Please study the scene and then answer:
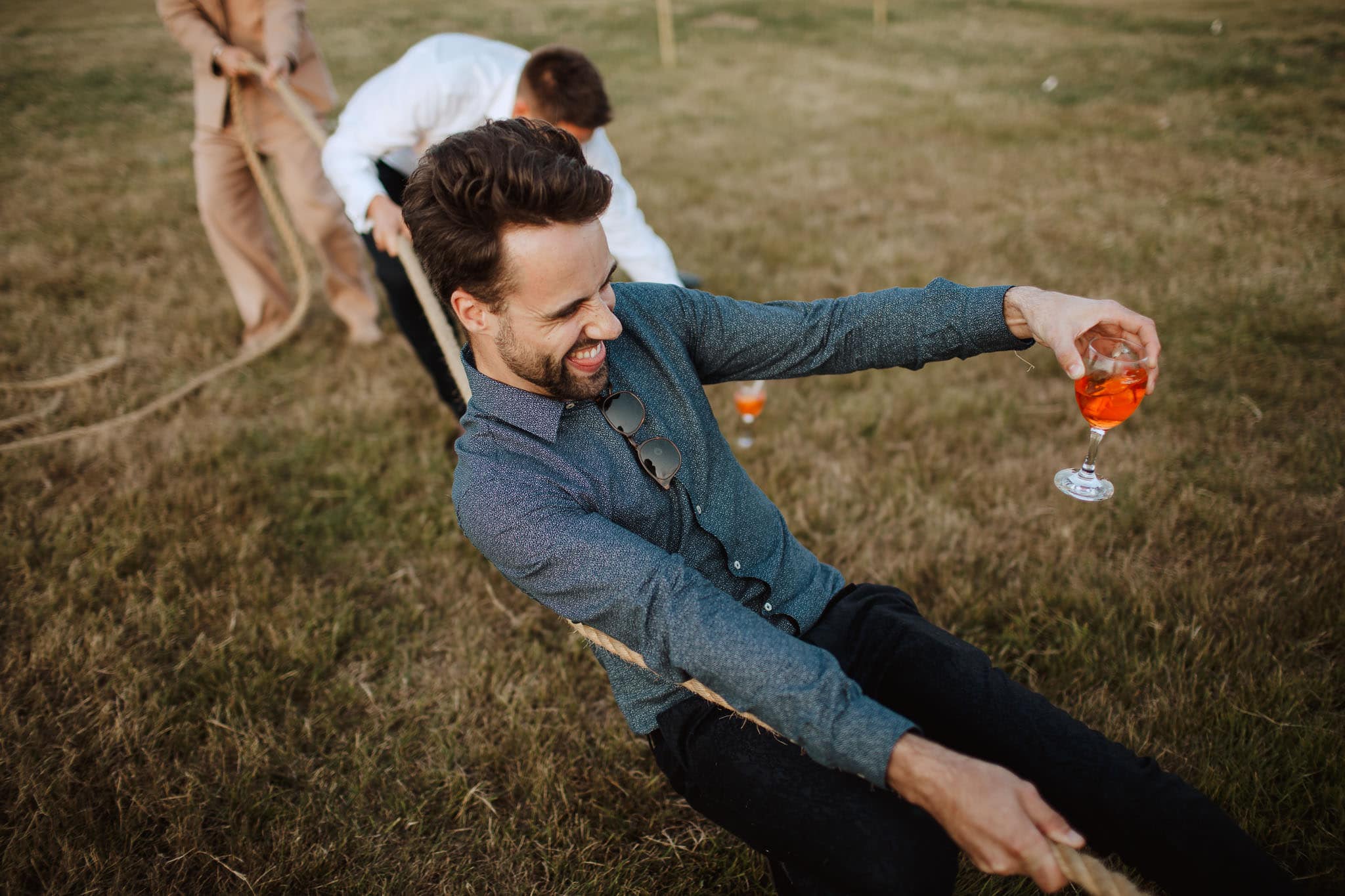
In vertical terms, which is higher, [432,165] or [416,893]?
[432,165]

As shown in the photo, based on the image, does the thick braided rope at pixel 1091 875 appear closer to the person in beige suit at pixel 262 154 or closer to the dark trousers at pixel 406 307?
the dark trousers at pixel 406 307

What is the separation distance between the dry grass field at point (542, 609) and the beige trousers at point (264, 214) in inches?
14.8

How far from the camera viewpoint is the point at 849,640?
232cm

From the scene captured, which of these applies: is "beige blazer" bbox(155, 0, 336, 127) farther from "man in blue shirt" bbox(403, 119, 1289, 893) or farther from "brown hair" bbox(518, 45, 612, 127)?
"man in blue shirt" bbox(403, 119, 1289, 893)

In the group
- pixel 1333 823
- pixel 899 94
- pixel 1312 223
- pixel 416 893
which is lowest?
pixel 416 893

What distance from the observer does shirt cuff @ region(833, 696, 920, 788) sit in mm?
1538

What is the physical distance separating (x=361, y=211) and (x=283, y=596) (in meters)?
1.82

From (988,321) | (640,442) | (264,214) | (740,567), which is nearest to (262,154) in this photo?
(264,214)

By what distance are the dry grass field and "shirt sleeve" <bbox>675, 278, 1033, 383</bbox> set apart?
152cm

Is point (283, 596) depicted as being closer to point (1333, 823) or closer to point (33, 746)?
point (33, 746)

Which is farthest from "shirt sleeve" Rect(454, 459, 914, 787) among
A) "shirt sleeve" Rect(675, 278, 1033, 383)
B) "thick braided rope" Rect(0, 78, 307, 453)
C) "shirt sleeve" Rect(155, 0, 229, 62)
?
"shirt sleeve" Rect(155, 0, 229, 62)

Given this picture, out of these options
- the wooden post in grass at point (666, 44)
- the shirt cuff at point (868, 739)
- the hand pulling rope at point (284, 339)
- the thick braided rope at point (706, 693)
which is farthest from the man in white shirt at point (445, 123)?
the wooden post in grass at point (666, 44)

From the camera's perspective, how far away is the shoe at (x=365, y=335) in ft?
19.2

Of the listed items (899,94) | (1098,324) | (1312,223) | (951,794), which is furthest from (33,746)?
(899,94)
